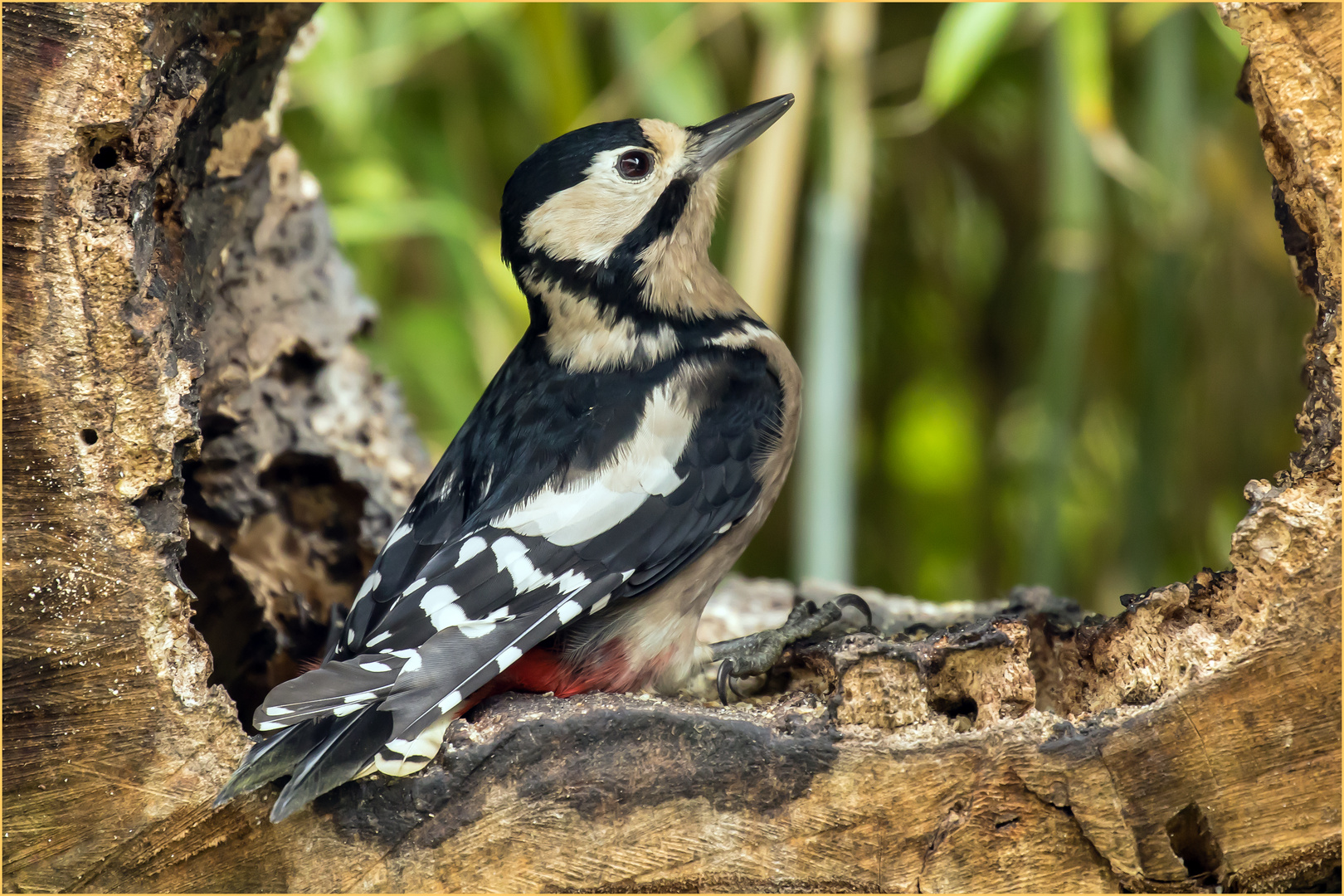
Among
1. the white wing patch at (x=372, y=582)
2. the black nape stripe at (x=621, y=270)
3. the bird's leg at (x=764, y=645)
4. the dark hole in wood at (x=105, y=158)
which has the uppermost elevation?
the black nape stripe at (x=621, y=270)

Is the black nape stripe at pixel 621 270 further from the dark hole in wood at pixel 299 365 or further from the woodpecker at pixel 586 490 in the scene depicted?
the dark hole in wood at pixel 299 365

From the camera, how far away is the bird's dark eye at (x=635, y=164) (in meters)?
1.69

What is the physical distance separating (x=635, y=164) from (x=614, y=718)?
0.83m

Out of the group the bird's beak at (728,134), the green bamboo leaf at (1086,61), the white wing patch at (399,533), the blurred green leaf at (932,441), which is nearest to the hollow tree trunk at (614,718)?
the white wing patch at (399,533)

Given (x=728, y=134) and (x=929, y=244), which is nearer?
(x=728, y=134)

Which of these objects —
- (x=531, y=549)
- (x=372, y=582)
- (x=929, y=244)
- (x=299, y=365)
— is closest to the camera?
(x=531, y=549)

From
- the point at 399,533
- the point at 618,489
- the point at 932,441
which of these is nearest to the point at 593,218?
the point at 618,489

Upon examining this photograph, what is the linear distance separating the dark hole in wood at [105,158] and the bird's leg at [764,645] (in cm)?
94

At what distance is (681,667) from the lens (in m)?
1.59

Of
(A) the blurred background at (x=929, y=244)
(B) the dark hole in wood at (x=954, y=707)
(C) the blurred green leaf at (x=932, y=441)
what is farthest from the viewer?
(C) the blurred green leaf at (x=932, y=441)

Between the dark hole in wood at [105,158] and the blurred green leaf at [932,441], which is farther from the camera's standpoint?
the blurred green leaf at [932,441]

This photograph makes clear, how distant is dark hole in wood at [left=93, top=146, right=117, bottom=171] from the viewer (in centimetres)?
129

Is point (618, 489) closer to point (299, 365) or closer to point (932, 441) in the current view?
point (299, 365)

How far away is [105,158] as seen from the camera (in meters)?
1.29
